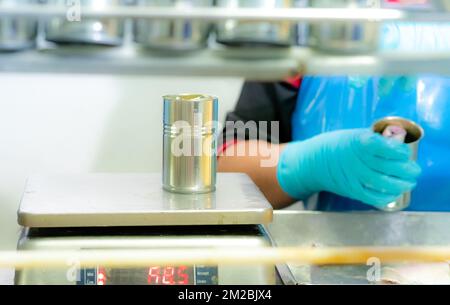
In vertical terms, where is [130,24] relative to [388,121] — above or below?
above

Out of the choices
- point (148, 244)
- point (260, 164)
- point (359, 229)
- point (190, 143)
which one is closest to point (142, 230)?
point (148, 244)

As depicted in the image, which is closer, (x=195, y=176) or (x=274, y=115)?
(x=195, y=176)

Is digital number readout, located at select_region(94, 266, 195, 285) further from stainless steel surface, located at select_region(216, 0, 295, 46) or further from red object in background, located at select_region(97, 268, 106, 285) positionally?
stainless steel surface, located at select_region(216, 0, 295, 46)

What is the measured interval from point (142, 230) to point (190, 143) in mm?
144

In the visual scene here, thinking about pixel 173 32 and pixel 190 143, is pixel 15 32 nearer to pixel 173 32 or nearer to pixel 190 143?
pixel 173 32

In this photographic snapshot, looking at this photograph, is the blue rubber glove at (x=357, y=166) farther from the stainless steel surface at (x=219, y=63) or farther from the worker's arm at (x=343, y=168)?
the stainless steel surface at (x=219, y=63)

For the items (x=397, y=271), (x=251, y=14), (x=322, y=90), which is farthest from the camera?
(x=322, y=90)

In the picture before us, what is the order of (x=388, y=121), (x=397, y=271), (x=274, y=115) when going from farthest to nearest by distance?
1. (x=274, y=115)
2. (x=388, y=121)
3. (x=397, y=271)

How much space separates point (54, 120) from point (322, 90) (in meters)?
0.73

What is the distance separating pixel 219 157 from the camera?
1535 millimetres

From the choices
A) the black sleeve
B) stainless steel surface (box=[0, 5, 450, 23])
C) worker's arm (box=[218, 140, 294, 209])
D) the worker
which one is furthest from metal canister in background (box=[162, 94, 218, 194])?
the black sleeve

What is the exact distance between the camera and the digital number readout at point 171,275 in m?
0.81
